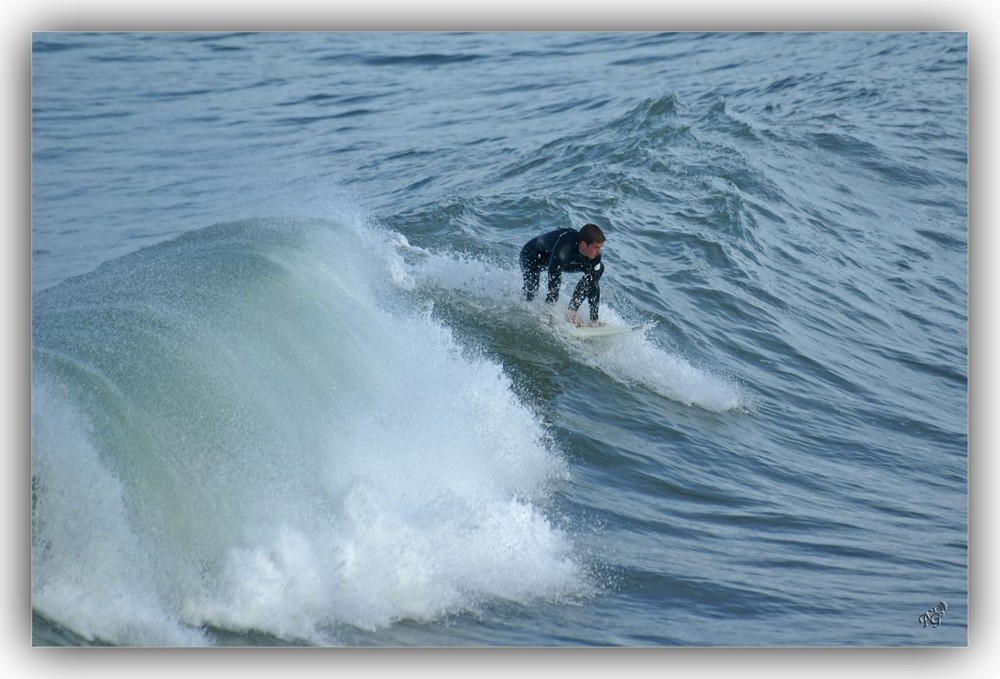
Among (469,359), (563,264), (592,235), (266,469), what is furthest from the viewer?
(563,264)

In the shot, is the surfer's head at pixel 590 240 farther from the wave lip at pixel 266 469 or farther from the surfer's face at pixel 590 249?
the wave lip at pixel 266 469

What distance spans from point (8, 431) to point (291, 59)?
275 cm

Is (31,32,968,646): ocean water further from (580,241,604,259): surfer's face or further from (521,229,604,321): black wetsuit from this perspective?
(580,241,604,259): surfer's face

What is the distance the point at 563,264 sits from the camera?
7160 millimetres

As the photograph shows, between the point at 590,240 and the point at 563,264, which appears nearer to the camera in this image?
the point at 590,240

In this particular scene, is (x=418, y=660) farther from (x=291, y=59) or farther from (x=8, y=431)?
(x=291, y=59)

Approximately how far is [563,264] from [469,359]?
91 centimetres

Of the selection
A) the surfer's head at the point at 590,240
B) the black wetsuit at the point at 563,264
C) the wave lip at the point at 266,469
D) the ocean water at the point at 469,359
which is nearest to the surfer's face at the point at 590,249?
the surfer's head at the point at 590,240

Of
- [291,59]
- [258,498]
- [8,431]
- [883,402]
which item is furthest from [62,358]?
[883,402]

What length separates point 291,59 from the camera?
671 centimetres

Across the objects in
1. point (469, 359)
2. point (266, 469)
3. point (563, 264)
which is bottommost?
point (266, 469)

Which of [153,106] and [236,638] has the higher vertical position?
[153,106]

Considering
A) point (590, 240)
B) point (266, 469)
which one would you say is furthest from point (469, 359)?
point (266, 469)

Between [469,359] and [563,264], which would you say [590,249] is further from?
[469,359]
